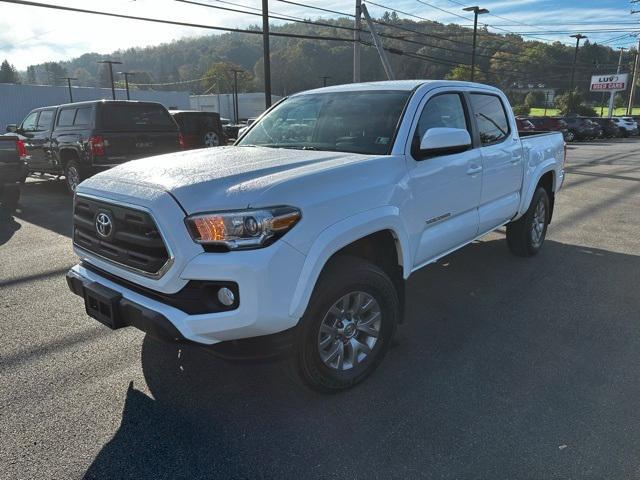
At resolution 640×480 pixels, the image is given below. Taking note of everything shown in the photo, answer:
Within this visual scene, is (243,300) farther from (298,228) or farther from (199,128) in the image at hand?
(199,128)

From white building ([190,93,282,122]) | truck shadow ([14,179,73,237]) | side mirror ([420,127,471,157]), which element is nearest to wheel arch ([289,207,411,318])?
side mirror ([420,127,471,157])

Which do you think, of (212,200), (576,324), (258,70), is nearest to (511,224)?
(576,324)

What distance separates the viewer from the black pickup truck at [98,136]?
365 inches

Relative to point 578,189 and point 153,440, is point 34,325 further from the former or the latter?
point 578,189

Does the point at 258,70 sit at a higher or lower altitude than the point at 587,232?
higher

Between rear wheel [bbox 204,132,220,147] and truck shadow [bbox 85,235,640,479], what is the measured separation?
14582 millimetres

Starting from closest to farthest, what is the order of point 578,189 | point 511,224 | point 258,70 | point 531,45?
point 511,224 < point 578,189 < point 531,45 < point 258,70

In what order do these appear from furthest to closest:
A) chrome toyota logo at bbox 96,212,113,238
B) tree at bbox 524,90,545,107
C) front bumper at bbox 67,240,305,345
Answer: tree at bbox 524,90,545,107 < chrome toyota logo at bbox 96,212,113,238 < front bumper at bbox 67,240,305,345

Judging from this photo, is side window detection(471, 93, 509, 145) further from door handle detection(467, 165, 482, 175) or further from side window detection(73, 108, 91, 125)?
side window detection(73, 108, 91, 125)

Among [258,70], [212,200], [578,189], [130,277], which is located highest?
[258,70]

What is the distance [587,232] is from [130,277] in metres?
6.72

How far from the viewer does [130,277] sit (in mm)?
2824

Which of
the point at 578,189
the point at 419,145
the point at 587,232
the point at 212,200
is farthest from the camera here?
the point at 578,189

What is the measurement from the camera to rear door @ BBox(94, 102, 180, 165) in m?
9.34
